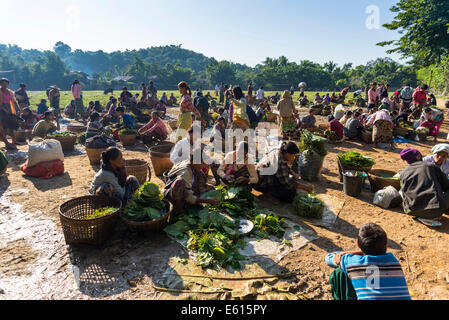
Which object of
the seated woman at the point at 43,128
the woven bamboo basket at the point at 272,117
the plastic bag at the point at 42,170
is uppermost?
the woven bamboo basket at the point at 272,117

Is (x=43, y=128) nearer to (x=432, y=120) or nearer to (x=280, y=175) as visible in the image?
(x=280, y=175)

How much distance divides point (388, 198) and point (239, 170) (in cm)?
289

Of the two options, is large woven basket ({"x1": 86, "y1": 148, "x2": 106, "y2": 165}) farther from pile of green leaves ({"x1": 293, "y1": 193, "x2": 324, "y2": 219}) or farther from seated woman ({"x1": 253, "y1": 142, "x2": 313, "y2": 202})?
pile of green leaves ({"x1": 293, "y1": 193, "x2": 324, "y2": 219})

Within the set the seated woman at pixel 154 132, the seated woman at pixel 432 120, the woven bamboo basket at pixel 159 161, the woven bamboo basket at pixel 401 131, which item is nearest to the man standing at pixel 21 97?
the seated woman at pixel 154 132

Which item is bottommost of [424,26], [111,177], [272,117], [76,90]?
[111,177]

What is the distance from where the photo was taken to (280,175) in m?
4.89

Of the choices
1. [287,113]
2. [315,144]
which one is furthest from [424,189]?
[287,113]

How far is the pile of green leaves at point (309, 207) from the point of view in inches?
178

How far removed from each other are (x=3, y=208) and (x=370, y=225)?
5714 mm

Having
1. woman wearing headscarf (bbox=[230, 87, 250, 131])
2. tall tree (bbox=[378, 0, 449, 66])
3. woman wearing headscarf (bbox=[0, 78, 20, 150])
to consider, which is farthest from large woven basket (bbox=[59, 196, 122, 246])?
tall tree (bbox=[378, 0, 449, 66])

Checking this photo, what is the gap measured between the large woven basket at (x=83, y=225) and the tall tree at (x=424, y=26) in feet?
72.9

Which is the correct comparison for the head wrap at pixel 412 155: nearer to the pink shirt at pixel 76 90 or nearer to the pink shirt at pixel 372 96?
the pink shirt at pixel 372 96

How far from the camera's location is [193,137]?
4.91m
